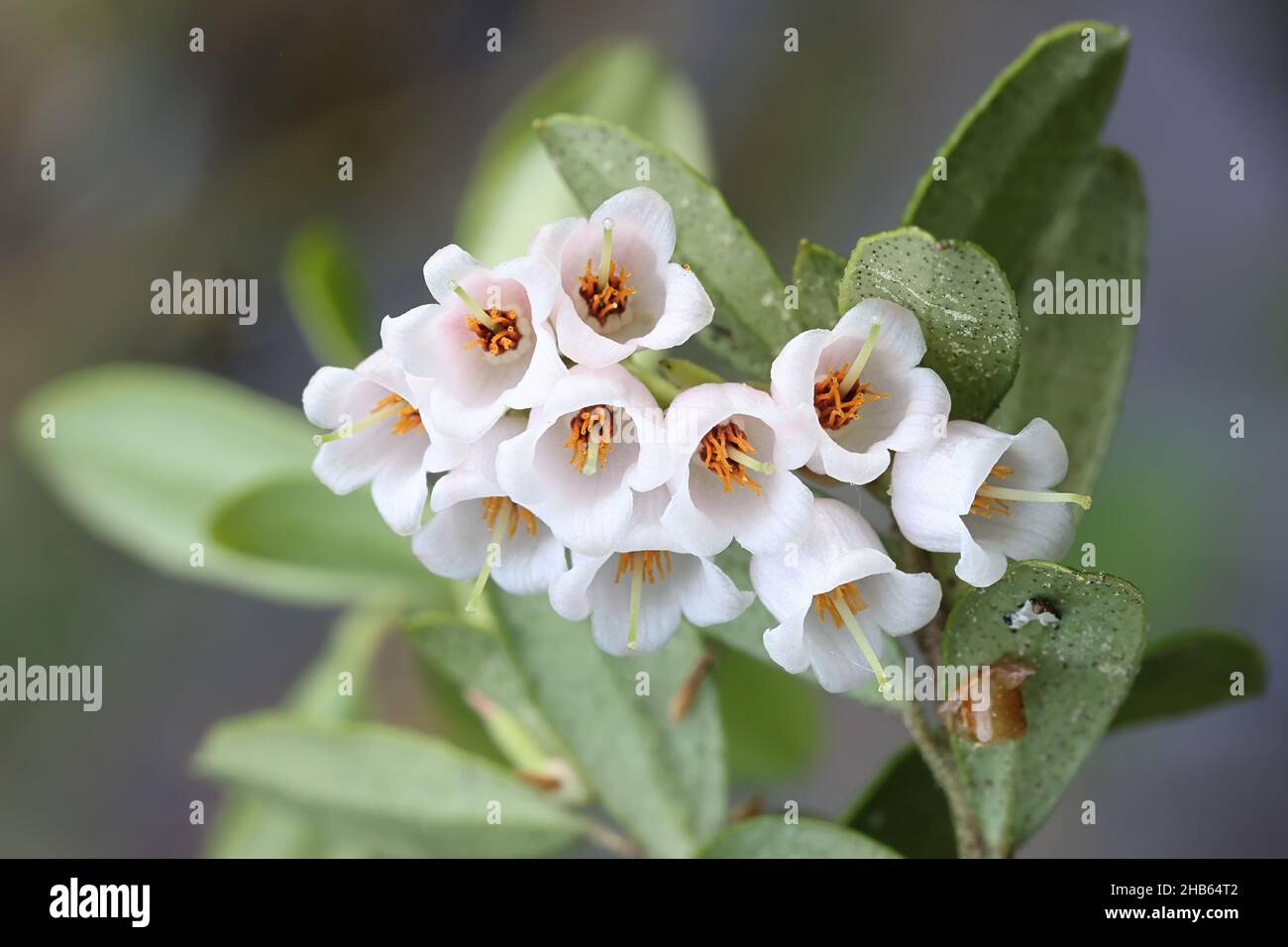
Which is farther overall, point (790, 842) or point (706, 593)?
point (790, 842)

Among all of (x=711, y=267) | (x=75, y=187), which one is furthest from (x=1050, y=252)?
(x=75, y=187)

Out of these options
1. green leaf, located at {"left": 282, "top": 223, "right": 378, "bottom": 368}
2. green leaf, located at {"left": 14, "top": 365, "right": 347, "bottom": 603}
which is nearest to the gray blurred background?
green leaf, located at {"left": 14, "top": 365, "right": 347, "bottom": 603}

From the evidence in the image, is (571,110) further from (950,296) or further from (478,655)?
(950,296)

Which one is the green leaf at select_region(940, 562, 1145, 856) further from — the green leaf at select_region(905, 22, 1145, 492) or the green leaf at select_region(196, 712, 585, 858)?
the green leaf at select_region(196, 712, 585, 858)

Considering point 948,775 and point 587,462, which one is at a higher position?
point 587,462

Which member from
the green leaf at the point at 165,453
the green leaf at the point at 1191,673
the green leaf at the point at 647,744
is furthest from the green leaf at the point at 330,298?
the green leaf at the point at 1191,673

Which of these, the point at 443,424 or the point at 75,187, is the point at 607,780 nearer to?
the point at 443,424

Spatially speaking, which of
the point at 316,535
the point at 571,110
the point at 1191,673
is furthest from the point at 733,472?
the point at 571,110
